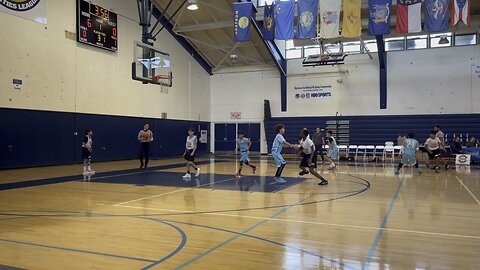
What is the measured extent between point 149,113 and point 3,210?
15258mm

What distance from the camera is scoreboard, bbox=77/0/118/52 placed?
1697 centimetres

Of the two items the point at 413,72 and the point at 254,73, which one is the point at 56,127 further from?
the point at 413,72

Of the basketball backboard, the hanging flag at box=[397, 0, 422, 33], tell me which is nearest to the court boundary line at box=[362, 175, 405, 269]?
the hanging flag at box=[397, 0, 422, 33]

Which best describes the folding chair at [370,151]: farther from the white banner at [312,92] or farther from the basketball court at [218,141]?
the white banner at [312,92]

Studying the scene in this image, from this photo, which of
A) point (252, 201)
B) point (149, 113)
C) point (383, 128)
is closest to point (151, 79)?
point (149, 113)

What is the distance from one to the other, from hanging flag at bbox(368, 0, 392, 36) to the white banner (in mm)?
8202

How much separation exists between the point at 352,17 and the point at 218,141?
1442 cm

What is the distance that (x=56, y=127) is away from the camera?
16.3 meters

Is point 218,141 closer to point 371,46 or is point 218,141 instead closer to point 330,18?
point 371,46

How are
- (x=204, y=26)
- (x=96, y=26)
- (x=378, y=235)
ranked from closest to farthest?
(x=378, y=235) → (x=96, y=26) → (x=204, y=26)

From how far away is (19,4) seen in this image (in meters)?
14.0

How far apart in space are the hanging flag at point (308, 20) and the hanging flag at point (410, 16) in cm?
337

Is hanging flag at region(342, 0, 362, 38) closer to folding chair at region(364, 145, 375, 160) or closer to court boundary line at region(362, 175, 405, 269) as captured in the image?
folding chair at region(364, 145, 375, 160)

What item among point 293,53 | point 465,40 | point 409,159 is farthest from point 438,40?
point 409,159
